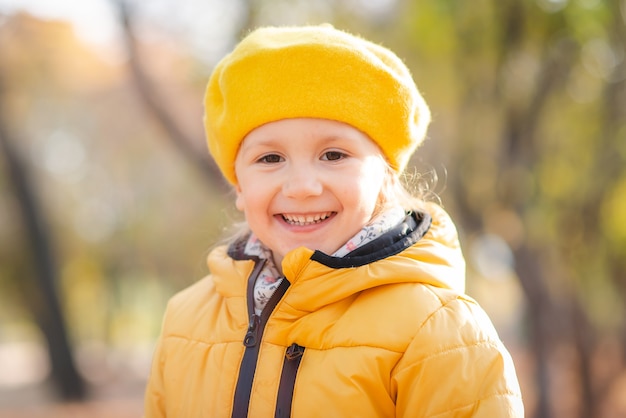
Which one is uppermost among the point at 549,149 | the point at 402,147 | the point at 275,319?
the point at 549,149

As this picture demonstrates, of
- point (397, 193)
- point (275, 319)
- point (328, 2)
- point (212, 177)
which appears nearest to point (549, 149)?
point (328, 2)

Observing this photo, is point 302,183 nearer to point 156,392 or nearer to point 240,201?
point 240,201

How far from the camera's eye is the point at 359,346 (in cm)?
180

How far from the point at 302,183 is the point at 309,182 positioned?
0.07ft

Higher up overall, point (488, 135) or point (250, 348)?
point (488, 135)

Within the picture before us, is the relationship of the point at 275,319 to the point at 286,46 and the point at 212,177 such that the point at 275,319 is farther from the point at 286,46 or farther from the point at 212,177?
the point at 212,177

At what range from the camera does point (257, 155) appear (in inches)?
80.3

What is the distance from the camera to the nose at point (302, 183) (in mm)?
1925

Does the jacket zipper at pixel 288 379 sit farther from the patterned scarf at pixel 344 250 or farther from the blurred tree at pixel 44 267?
the blurred tree at pixel 44 267

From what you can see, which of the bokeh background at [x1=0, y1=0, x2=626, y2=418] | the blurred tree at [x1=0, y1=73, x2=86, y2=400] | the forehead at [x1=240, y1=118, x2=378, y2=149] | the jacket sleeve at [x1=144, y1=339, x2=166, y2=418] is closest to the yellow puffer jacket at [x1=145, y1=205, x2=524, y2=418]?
the jacket sleeve at [x1=144, y1=339, x2=166, y2=418]

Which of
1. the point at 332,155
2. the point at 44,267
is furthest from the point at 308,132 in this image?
the point at 44,267

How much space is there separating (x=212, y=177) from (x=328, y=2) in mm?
2201

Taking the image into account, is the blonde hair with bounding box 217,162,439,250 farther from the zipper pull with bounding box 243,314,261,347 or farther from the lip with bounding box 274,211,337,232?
the zipper pull with bounding box 243,314,261,347

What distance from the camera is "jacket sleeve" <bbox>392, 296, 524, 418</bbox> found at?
1.69 metres
